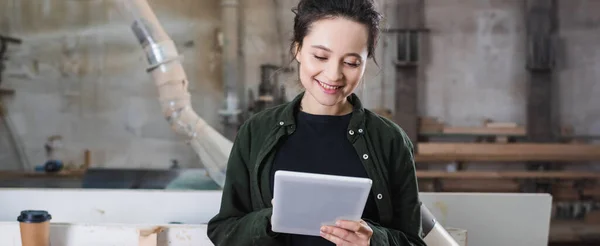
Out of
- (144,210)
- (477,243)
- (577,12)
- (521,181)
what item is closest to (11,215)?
(144,210)

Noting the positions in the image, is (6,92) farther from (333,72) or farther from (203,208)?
(333,72)

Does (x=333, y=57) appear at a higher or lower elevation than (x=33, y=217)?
higher

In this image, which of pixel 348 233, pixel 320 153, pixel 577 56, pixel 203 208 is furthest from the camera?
pixel 577 56

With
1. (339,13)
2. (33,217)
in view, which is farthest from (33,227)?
(339,13)

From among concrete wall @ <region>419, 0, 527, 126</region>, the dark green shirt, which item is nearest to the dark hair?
the dark green shirt

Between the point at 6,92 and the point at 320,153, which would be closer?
the point at 320,153

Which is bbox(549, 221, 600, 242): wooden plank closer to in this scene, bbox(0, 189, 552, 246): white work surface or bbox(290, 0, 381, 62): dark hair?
bbox(0, 189, 552, 246): white work surface

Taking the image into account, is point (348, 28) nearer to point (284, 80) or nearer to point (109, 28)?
point (284, 80)

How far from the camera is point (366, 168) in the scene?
3.39 feet

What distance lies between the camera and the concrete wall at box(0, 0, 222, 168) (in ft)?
9.38

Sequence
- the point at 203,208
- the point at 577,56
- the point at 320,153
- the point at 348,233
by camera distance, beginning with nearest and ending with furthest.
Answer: the point at 348,233
the point at 320,153
the point at 203,208
the point at 577,56

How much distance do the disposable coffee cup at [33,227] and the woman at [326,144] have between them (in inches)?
31.4

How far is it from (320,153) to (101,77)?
2101 millimetres

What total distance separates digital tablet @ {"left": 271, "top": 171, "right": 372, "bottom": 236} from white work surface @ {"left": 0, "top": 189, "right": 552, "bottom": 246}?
3.47 ft
